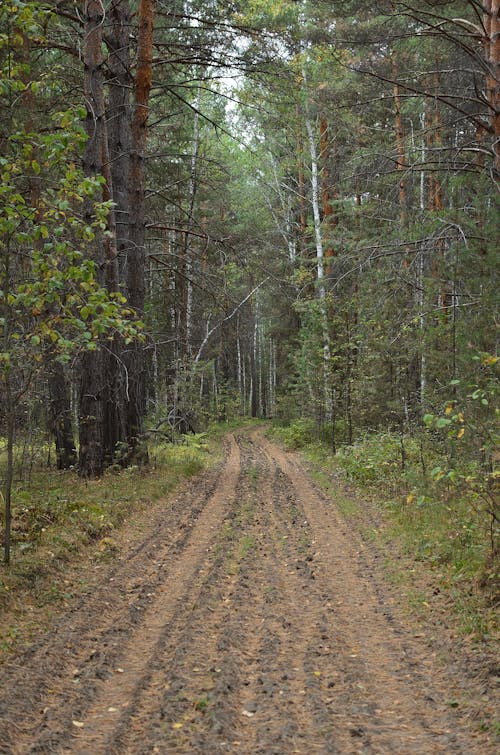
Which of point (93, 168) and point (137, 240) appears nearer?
point (93, 168)

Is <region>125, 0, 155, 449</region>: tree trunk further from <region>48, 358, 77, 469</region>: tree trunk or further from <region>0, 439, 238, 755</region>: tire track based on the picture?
<region>0, 439, 238, 755</region>: tire track

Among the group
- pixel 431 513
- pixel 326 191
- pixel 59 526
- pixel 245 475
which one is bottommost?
pixel 245 475

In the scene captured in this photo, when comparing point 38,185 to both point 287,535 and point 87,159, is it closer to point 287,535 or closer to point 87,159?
point 87,159

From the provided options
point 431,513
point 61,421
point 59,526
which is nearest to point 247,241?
point 61,421

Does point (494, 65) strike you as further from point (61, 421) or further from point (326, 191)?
point (326, 191)

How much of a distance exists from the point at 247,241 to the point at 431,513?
12324 mm

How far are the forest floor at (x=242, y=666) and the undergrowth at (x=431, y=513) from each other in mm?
569

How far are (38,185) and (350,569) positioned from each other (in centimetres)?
911

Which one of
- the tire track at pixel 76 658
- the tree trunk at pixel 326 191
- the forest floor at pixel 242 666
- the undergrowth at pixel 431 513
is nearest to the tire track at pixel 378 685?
the forest floor at pixel 242 666

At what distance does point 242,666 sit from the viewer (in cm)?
429

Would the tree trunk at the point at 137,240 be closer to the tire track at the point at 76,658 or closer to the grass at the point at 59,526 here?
the grass at the point at 59,526

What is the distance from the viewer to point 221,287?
13000 millimetres

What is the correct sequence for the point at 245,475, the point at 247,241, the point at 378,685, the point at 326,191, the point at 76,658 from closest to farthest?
the point at 378,685 → the point at 76,658 → the point at 245,475 → the point at 247,241 → the point at 326,191

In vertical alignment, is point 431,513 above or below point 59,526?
below
